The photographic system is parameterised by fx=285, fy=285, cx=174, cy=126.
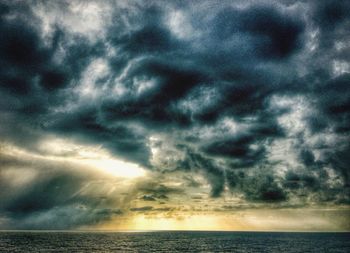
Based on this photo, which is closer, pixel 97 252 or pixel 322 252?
pixel 97 252

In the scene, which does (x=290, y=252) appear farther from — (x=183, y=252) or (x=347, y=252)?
(x=183, y=252)

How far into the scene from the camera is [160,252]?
10550 cm

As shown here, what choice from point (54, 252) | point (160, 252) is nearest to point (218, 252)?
point (160, 252)

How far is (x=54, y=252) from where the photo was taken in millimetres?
102438

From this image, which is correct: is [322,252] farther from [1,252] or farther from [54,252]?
[1,252]

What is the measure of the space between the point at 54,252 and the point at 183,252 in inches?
1837

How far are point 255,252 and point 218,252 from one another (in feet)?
49.1

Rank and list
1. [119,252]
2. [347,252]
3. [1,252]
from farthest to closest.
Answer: [347,252] < [119,252] < [1,252]

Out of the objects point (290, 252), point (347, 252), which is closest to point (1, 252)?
point (290, 252)

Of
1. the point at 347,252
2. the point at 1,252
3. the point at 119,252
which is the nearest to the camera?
the point at 1,252

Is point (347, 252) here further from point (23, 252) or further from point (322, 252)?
point (23, 252)

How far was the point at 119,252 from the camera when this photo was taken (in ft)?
340

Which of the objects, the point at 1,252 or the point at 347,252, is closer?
the point at 1,252

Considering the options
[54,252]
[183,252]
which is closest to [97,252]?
[54,252]
